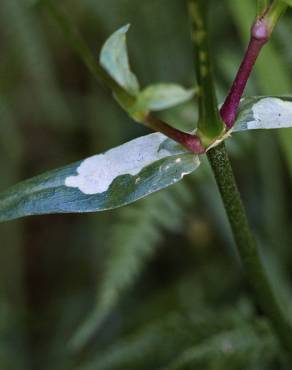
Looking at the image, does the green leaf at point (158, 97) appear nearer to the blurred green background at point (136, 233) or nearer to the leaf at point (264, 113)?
the leaf at point (264, 113)

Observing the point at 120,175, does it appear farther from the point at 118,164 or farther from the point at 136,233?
the point at 136,233

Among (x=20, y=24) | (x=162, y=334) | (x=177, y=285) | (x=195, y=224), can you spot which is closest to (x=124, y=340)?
(x=162, y=334)

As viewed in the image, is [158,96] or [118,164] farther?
[118,164]

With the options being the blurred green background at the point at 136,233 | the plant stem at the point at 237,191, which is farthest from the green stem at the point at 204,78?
the blurred green background at the point at 136,233

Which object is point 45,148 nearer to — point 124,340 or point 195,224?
point 195,224

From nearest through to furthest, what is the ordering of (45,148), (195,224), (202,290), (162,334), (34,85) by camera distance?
(162,334) → (202,290) → (195,224) → (34,85) → (45,148)

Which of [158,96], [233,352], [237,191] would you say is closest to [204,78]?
[158,96]
